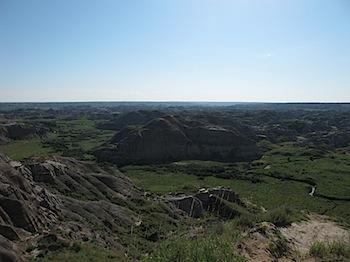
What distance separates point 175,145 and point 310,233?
2550 inches

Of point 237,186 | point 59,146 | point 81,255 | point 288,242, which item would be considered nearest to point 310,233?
point 288,242

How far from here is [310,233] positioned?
19.3 metres

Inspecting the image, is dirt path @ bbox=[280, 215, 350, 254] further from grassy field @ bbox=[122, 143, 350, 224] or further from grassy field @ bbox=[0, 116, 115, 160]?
grassy field @ bbox=[0, 116, 115, 160]

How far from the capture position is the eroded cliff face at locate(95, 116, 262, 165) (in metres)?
80.4

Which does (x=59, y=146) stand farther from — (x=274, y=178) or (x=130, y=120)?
(x=274, y=178)

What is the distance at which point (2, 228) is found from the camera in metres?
17.8

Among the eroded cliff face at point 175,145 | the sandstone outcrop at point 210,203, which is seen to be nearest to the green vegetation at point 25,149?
the eroded cliff face at point 175,145

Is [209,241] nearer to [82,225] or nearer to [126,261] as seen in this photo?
[126,261]

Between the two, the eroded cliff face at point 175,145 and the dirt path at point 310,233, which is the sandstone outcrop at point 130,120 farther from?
the dirt path at point 310,233

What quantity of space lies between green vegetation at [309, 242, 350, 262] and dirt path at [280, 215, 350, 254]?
2.47 feet

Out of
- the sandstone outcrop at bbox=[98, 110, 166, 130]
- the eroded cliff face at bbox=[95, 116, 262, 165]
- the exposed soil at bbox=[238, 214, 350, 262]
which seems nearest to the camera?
the exposed soil at bbox=[238, 214, 350, 262]

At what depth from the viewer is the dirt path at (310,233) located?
16.5 metres

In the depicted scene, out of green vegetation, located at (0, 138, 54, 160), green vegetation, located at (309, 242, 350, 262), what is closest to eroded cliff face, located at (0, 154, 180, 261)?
green vegetation, located at (309, 242, 350, 262)

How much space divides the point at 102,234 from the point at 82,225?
1.44 meters
